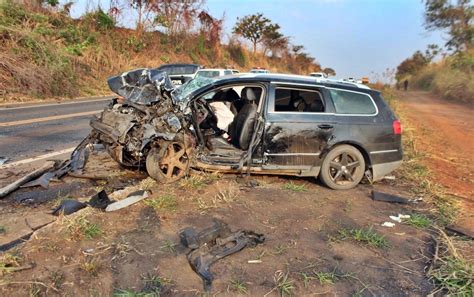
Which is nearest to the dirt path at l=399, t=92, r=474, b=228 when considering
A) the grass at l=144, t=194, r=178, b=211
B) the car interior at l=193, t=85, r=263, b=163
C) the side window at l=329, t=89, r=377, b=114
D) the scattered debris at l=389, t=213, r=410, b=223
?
the scattered debris at l=389, t=213, r=410, b=223

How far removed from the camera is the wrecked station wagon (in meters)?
5.33

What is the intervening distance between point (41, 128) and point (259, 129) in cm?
605

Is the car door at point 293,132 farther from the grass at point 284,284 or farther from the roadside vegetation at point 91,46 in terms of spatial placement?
the roadside vegetation at point 91,46

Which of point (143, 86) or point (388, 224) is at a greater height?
point (143, 86)

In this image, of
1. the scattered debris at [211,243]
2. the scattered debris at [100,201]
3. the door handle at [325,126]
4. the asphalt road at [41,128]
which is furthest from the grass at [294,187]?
the asphalt road at [41,128]

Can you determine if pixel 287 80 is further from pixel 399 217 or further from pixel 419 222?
pixel 419 222

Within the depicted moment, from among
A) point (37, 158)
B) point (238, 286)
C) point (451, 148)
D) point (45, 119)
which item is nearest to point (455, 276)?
point (238, 286)

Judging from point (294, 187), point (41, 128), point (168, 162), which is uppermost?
point (168, 162)

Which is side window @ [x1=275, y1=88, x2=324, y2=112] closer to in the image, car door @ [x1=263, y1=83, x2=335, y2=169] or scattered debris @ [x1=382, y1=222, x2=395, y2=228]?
car door @ [x1=263, y1=83, x2=335, y2=169]

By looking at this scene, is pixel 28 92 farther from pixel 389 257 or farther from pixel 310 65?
pixel 310 65

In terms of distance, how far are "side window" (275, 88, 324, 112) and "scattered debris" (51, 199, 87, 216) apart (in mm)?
2834

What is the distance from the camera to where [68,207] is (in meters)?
4.34

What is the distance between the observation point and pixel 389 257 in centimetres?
382

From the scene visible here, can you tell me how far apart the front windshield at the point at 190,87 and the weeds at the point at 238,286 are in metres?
2.96
